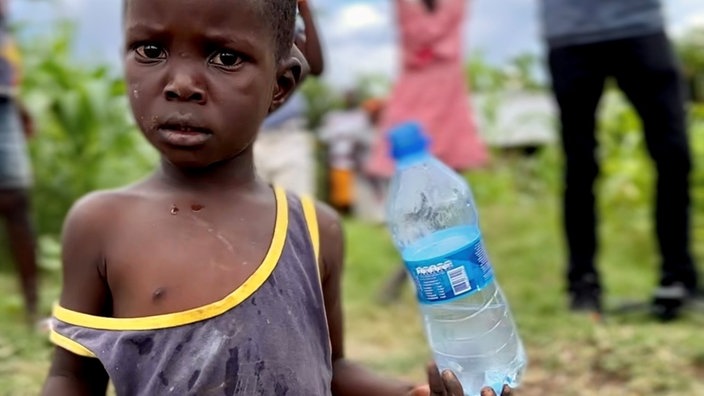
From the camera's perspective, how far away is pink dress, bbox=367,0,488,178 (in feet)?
13.4

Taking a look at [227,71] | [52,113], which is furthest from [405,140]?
[52,113]

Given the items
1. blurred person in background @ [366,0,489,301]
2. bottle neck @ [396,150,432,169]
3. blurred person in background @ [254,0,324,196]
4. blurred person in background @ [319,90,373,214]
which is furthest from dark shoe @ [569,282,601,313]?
blurred person in background @ [319,90,373,214]

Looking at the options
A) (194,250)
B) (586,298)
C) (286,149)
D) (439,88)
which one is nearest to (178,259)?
(194,250)

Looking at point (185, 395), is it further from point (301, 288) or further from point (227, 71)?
point (227, 71)

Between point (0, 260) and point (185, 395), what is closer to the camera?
point (185, 395)

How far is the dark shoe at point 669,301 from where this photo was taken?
133 inches

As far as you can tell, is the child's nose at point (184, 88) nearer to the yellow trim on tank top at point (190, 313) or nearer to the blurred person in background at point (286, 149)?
the yellow trim on tank top at point (190, 313)

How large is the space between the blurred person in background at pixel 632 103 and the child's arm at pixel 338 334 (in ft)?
7.04

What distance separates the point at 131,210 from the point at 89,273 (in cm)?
10

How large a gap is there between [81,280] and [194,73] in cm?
31

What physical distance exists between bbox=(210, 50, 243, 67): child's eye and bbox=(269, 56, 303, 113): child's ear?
4.2 inches

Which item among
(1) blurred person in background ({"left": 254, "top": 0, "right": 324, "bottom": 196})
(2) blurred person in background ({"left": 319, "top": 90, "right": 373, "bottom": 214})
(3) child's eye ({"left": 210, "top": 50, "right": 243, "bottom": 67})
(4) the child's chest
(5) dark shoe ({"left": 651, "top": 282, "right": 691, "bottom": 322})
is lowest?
(2) blurred person in background ({"left": 319, "top": 90, "right": 373, "bottom": 214})

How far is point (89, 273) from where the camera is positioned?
1.21 m

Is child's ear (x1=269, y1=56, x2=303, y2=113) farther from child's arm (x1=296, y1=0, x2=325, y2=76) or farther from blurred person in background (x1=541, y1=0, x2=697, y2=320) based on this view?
blurred person in background (x1=541, y1=0, x2=697, y2=320)
